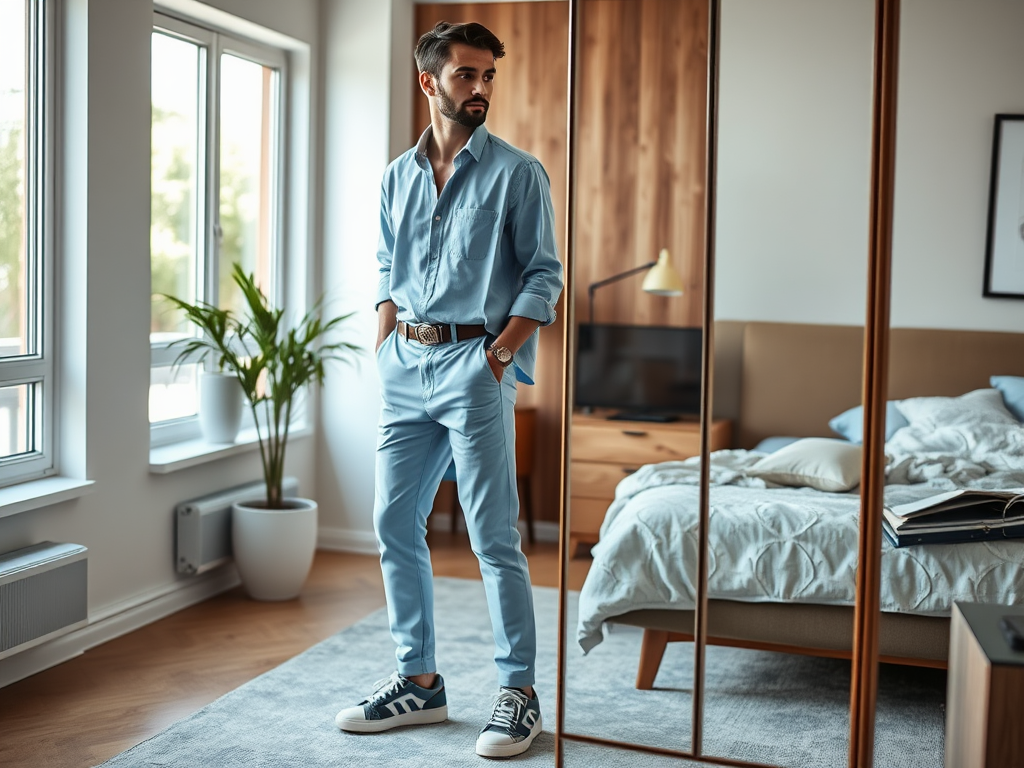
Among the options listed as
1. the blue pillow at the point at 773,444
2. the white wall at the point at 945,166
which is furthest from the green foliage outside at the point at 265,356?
the white wall at the point at 945,166

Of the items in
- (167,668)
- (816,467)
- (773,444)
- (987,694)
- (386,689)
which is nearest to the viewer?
(987,694)

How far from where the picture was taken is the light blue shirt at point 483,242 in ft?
7.88

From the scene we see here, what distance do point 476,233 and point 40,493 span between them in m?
1.43

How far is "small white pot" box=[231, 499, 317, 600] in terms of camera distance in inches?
142

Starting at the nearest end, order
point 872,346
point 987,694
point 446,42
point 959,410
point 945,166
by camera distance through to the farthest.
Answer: point 987,694 < point 872,346 < point 446,42 < point 959,410 < point 945,166

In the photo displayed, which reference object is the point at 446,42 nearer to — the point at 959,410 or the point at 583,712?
the point at 583,712

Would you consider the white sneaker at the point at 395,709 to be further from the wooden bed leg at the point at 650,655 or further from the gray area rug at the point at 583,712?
the wooden bed leg at the point at 650,655

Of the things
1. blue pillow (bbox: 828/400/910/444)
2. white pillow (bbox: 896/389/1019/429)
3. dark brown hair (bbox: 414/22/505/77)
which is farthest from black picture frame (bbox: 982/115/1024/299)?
dark brown hair (bbox: 414/22/505/77)

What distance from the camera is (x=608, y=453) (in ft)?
14.1

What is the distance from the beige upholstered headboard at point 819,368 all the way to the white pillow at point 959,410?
14cm

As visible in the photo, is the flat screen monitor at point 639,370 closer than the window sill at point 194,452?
No

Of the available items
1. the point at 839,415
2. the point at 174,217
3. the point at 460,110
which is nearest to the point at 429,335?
the point at 460,110

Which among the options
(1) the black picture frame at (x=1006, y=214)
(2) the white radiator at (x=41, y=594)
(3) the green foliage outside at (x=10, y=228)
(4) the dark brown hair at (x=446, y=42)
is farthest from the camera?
(1) the black picture frame at (x=1006, y=214)

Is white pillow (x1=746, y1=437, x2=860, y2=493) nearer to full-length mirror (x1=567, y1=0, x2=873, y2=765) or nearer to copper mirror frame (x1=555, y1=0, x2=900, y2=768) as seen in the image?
full-length mirror (x1=567, y1=0, x2=873, y2=765)
